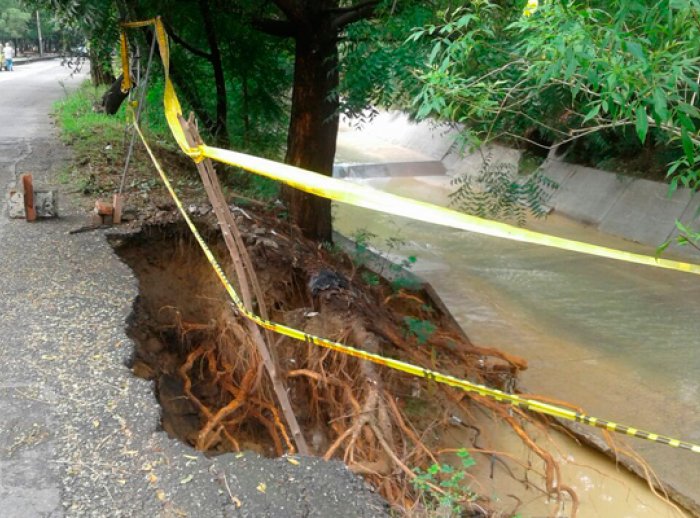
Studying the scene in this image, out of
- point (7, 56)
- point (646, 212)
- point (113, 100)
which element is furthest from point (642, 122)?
point (7, 56)

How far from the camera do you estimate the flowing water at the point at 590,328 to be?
5.26 m

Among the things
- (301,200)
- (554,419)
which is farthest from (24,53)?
(554,419)

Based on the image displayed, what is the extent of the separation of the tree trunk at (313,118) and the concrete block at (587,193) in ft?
27.1

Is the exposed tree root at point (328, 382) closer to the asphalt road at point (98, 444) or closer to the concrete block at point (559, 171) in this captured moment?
the asphalt road at point (98, 444)

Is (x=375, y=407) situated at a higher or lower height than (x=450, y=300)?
higher

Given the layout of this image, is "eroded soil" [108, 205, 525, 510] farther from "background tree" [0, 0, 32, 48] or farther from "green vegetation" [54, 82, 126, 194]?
"background tree" [0, 0, 32, 48]

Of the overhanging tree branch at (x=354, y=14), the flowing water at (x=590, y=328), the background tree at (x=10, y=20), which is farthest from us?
the background tree at (x=10, y=20)

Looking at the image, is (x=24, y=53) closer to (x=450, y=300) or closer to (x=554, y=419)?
(x=450, y=300)

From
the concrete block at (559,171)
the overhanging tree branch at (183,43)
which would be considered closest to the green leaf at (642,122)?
the overhanging tree branch at (183,43)

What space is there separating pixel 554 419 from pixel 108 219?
443 cm

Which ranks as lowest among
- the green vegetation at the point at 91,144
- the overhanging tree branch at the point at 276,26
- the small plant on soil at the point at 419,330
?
the small plant on soil at the point at 419,330

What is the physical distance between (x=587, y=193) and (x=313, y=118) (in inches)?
367

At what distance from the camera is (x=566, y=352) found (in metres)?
7.54

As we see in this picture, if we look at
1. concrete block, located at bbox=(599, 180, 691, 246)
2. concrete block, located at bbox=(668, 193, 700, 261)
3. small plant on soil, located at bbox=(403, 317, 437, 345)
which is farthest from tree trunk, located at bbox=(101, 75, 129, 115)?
concrete block, located at bbox=(668, 193, 700, 261)
